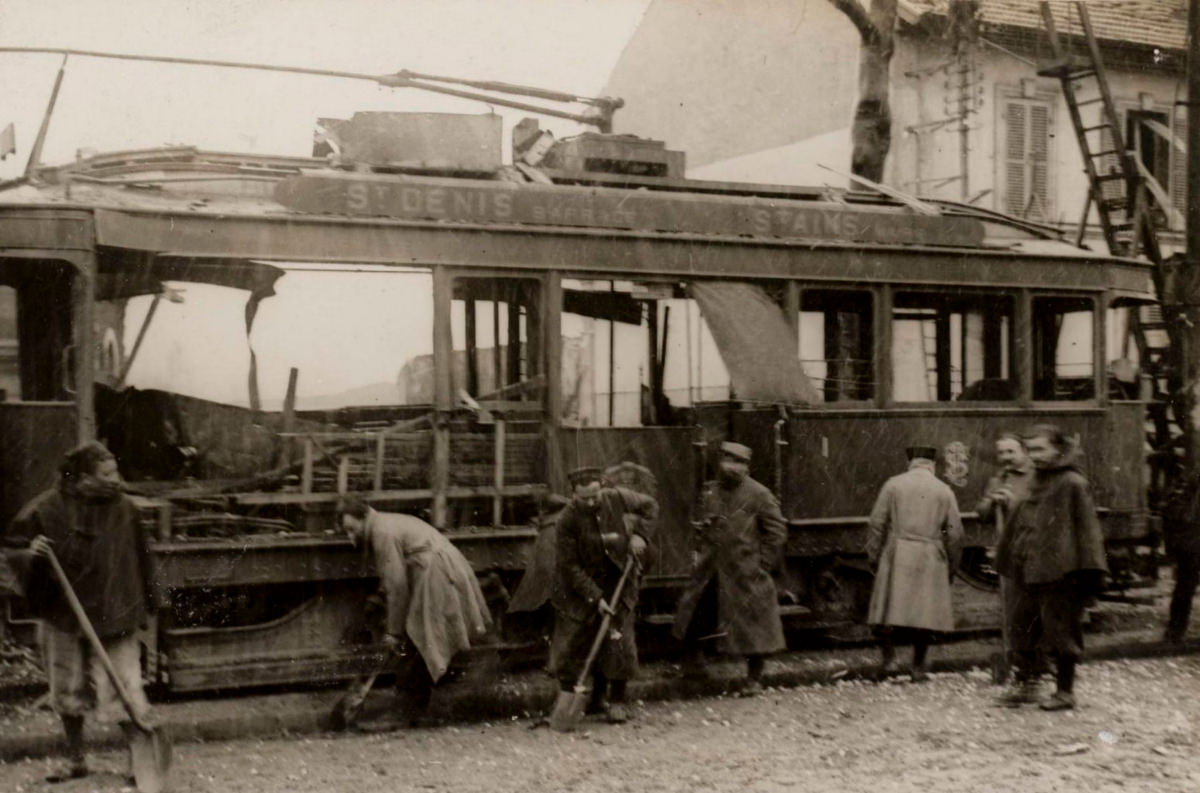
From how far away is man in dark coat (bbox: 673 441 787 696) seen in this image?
8430mm

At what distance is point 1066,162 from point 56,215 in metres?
14.9

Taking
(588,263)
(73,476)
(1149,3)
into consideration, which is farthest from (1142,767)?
(1149,3)

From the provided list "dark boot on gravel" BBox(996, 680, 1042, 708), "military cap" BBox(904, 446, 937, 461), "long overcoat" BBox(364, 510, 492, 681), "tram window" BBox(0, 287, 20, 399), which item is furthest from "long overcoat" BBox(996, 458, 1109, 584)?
"tram window" BBox(0, 287, 20, 399)

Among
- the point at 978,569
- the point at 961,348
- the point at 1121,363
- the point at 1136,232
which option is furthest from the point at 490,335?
the point at 1136,232

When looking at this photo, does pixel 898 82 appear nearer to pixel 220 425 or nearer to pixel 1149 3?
pixel 1149 3

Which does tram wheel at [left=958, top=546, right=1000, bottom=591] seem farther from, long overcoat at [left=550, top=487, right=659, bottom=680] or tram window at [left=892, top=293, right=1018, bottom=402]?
long overcoat at [left=550, top=487, right=659, bottom=680]

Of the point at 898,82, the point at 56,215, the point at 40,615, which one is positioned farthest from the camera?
the point at 898,82

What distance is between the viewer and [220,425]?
819 cm

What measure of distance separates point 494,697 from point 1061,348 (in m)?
5.79

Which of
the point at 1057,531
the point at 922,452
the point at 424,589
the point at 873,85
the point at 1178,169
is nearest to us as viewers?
the point at 424,589

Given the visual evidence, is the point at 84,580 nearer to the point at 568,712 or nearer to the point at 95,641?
the point at 95,641

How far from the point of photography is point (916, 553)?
8758 mm

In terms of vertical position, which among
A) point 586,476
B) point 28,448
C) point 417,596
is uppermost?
point 28,448

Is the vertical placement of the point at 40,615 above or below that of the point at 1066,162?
below
